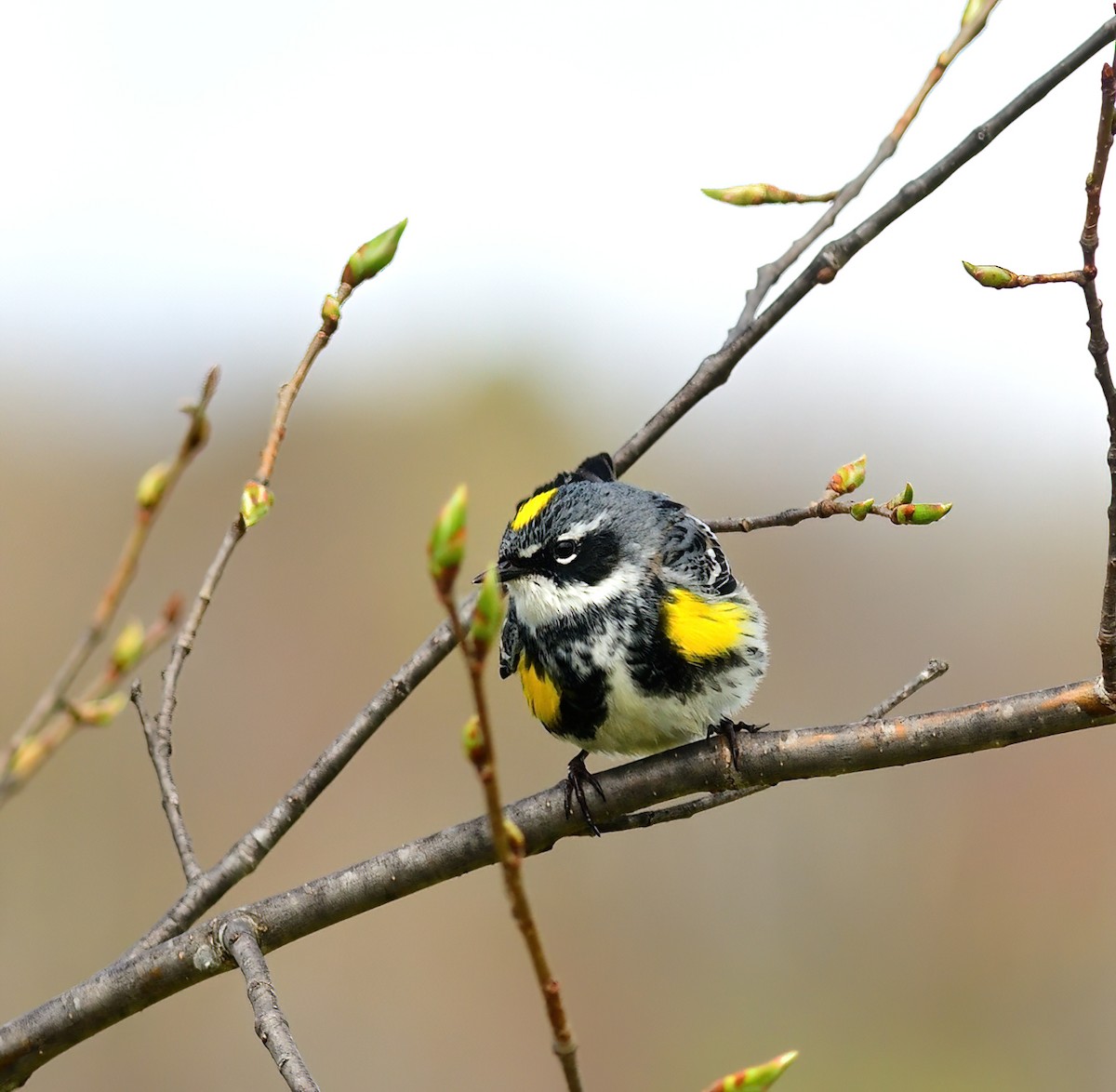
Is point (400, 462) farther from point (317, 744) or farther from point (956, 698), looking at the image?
point (956, 698)

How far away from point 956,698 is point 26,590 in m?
11.0

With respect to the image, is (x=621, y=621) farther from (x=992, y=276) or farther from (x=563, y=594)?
(x=992, y=276)

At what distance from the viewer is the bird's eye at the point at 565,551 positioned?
465 centimetres

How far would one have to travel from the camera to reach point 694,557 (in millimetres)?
4719

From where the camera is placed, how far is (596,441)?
17047 millimetres

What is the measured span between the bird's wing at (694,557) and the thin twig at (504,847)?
2.98 m

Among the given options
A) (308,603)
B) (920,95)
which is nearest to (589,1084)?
(308,603)

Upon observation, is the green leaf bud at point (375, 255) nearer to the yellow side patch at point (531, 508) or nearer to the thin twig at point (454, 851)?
the thin twig at point (454, 851)

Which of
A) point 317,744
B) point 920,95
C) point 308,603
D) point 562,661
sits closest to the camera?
point 920,95

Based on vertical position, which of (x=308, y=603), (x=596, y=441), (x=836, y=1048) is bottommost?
(x=836, y=1048)

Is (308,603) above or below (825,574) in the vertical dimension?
above

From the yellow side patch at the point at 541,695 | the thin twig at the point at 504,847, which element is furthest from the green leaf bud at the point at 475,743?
the yellow side patch at the point at 541,695

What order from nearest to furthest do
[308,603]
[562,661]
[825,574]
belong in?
[562,661]
[308,603]
[825,574]

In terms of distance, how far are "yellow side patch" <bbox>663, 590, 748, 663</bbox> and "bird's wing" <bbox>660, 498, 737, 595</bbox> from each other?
0.38ft
